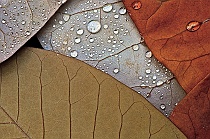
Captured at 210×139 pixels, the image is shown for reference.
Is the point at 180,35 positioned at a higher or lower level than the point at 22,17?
lower

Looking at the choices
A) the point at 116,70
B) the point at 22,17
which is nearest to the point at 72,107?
the point at 116,70

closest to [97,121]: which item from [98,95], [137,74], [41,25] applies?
[98,95]

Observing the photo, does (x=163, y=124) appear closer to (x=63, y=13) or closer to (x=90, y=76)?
(x=90, y=76)

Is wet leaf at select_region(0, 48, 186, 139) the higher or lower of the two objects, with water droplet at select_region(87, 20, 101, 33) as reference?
lower

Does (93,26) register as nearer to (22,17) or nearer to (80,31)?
(80,31)

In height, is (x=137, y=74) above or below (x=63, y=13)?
below

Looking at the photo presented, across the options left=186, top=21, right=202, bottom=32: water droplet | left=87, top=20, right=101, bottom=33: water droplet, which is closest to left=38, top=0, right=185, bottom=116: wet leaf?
left=87, top=20, right=101, bottom=33: water droplet

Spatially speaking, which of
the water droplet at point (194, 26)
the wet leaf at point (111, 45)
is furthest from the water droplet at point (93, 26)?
the water droplet at point (194, 26)

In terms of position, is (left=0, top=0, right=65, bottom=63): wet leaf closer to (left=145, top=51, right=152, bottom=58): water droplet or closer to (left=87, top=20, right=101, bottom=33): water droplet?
(left=87, top=20, right=101, bottom=33): water droplet
